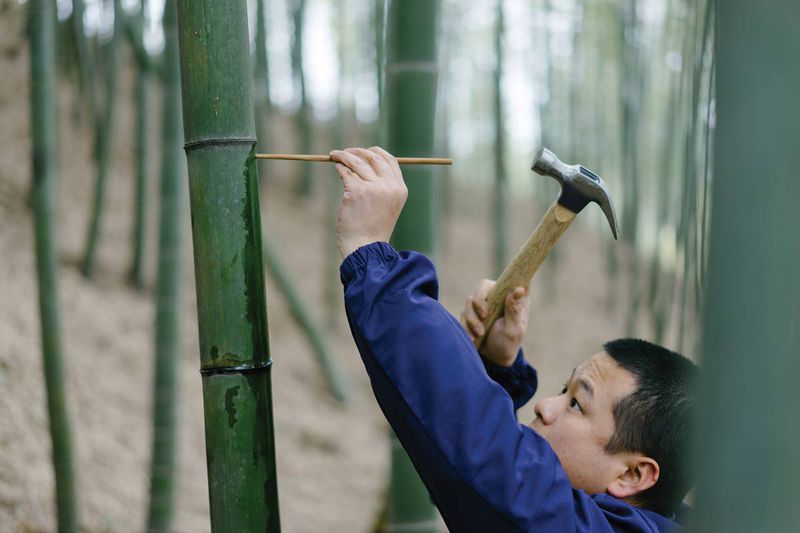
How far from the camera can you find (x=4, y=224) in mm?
5973

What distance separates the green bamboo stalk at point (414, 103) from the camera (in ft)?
7.45

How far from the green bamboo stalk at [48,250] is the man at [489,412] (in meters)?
1.99

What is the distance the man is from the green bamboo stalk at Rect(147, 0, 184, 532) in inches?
99.3

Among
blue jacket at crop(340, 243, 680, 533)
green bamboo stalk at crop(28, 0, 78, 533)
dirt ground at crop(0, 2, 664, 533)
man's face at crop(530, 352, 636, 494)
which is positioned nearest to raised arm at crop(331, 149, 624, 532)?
blue jacket at crop(340, 243, 680, 533)

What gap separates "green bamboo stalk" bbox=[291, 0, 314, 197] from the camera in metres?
7.79

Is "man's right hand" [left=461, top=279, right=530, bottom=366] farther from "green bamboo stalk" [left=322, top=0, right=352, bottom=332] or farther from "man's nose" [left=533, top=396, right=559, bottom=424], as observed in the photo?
"green bamboo stalk" [left=322, top=0, right=352, bottom=332]

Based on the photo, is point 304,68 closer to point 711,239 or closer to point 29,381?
point 29,381

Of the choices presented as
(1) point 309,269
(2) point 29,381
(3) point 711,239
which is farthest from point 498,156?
(3) point 711,239

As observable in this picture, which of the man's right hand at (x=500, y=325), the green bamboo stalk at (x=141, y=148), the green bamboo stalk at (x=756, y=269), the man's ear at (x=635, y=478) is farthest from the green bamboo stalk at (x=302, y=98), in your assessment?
the green bamboo stalk at (x=756, y=269)

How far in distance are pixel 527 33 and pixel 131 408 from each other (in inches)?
304

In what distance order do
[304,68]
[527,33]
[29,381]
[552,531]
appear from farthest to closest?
[527,33] → [304,68] → [29,381] → [552,531]

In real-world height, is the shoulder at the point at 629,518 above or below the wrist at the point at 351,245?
below

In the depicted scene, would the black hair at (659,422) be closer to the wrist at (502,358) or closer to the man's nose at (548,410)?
the man's nose at (548,410)

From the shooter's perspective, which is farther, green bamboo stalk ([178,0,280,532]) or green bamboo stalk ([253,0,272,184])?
green bamboo stalk ([253,0,272,184])
